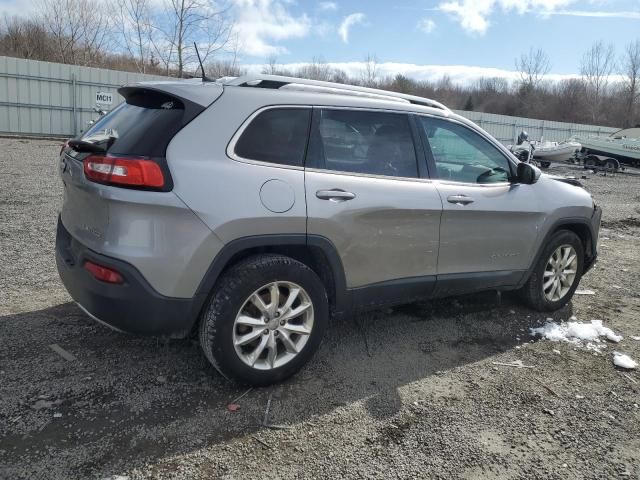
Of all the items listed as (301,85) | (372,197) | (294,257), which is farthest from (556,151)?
(294,257)

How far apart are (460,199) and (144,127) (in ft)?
7.45

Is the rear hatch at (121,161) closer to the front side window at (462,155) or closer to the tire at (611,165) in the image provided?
the front side window at (462,155)

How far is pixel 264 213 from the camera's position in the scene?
300 centimetres

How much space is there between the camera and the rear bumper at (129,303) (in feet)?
9.14

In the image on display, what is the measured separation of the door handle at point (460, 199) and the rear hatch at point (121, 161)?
190 centimetres

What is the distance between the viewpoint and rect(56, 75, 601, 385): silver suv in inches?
110

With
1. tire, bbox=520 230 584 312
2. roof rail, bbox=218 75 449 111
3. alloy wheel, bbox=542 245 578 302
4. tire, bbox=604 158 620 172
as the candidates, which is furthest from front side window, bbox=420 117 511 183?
tire, bbox=604 158 620 172

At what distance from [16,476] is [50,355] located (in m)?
1.23

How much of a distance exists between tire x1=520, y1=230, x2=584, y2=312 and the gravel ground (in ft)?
0.69

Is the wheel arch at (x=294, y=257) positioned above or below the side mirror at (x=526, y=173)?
below

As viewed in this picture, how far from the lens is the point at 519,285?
4.61 m

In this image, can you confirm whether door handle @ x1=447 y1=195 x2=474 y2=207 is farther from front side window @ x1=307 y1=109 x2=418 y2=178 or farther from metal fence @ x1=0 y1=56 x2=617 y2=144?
metal fence @ x1=0 y1=56 x2=617 y2=144

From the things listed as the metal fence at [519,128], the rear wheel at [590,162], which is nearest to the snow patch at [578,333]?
the rear wheel at [590,162]

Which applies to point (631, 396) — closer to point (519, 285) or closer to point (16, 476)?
point (519, 285)
